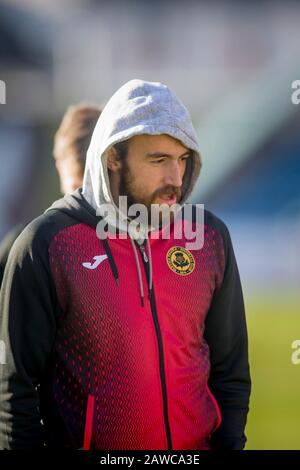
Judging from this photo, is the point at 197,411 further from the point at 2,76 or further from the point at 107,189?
the point at 2,76

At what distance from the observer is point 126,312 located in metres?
1.51

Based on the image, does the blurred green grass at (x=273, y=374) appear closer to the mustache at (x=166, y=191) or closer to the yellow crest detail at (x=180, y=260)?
the yellow crest detail at (x=180, y=260)

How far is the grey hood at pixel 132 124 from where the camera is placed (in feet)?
5.16

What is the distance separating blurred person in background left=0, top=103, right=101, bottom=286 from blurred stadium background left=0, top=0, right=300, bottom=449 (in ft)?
7.17

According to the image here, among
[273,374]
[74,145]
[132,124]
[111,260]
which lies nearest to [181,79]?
[273,374]

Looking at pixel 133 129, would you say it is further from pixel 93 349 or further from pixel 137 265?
pixel 93 349

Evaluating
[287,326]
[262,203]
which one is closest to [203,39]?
[262,203]

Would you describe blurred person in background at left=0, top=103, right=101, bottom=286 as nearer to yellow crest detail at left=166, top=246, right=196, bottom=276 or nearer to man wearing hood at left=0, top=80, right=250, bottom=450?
man wearing hood at left=0, top=80, right=250, bottom=450

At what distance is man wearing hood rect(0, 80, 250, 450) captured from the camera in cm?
147

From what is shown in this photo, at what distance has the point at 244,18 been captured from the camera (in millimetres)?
4906

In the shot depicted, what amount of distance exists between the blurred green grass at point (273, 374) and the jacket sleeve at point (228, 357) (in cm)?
161

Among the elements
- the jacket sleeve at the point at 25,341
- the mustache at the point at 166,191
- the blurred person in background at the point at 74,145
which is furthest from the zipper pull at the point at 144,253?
the blurred person in background at the point at 74,145

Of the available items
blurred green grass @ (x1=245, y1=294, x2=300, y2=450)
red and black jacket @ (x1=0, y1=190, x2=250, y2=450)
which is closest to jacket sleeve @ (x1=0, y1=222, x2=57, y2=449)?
red and black jacket @ (x1=0, y1=190, x2=250, y2=450)
